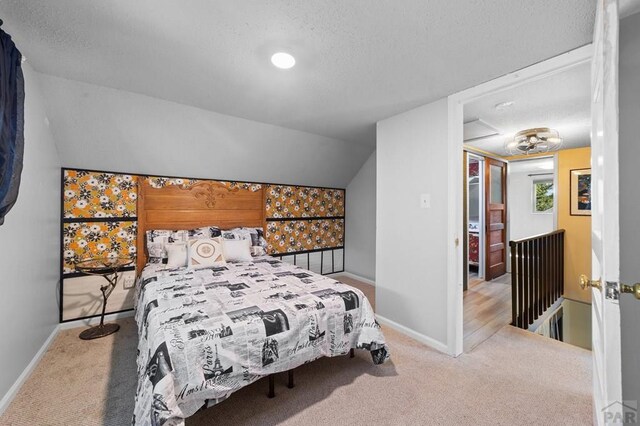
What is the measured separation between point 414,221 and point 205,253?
7.27 ft

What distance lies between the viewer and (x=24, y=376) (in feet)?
6.34

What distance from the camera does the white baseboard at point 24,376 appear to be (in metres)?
1.68

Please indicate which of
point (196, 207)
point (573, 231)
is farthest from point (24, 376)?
point (573, 231)

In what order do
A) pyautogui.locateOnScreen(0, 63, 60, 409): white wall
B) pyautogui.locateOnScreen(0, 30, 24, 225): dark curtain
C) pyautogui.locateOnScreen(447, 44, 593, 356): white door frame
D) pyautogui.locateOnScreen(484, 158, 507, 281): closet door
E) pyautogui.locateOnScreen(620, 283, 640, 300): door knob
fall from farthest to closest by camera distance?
pyautogui.locateOnScreen(484, 158, 507, 281): closet door → pyautogui.locateOnScreen(447, 44, 593, 356): white door frame → pyautogui.locateOnScreen(0, 63, 60, 409): white wall → pyautogui.locateOnScreen(0, 30, 24, 225): dark curtain → pyautogui.locateOnScreen(620, 283, 640, 300): door knob

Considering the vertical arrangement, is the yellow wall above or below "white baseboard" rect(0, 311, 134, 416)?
above

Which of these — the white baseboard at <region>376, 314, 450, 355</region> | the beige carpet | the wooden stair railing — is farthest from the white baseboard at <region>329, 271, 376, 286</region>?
the beige carpet

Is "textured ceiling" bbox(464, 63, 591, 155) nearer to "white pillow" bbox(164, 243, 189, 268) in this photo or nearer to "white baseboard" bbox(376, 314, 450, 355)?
"white baseboard" bbox(376, 314, 450, 355)

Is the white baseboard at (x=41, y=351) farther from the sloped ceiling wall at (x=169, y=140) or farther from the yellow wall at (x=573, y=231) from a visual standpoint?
the yellow wall at (x=573, y=231)

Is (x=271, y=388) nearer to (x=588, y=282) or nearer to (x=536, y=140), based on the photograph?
(x=588, y=282)

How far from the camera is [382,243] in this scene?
9.74 feet

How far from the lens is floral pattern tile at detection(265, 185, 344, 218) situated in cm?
420

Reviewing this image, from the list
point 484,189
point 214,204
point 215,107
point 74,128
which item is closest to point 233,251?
point 214,204

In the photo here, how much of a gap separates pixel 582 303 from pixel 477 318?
85.2 inches

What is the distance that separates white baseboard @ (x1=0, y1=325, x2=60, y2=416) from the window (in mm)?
7926
